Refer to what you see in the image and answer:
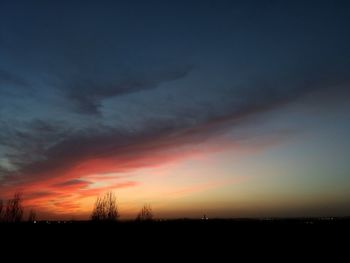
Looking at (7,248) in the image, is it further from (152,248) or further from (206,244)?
(206,244)

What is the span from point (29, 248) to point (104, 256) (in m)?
8.26

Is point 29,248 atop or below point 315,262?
atop

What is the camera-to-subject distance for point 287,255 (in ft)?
90.0

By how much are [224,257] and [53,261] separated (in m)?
12.6

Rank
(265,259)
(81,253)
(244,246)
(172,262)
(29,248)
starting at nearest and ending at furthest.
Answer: (172,262), (265,259), (81,253), (29,248), (244,246)

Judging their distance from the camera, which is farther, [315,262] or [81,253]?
[81,253]

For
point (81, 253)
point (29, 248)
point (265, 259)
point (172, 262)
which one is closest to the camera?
point (172, 262)

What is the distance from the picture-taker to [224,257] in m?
26.0

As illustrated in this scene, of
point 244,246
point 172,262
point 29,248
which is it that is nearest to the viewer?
point 172,262

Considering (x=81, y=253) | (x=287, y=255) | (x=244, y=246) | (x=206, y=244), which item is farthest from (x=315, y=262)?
(x=81, y=253)

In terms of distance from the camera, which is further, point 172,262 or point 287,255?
point 287,255

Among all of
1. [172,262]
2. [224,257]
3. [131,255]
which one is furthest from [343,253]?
[131,255]

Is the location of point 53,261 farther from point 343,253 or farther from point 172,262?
point 343,253

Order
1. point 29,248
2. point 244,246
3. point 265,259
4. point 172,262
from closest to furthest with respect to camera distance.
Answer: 1. point 172,262
2. point 265,259
3. point 29,248
4. point 244,246
